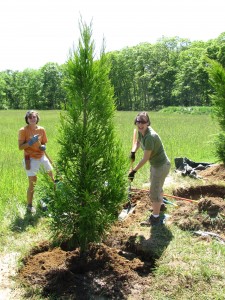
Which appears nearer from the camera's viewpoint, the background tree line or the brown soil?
the brown soil

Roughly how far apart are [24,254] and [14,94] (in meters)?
84.3

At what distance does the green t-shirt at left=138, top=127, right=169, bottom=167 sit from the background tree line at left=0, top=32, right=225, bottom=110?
48.2 meters

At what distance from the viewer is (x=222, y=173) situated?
8.56 metres

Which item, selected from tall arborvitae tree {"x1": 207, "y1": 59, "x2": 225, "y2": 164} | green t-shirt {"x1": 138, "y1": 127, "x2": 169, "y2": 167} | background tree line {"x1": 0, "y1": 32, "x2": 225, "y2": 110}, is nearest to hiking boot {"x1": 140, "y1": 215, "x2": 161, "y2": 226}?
green t-shirt {"x1": 138, "y1": 127, "x2": 169, "y2": 167}

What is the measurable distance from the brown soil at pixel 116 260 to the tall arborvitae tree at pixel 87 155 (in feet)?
1.15

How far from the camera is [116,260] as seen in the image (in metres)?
4.19

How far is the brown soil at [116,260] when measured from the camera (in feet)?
12.3

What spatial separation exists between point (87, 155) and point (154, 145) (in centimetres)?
146

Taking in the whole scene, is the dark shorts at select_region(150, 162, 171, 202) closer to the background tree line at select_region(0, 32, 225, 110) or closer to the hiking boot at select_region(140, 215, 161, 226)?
the hiking boot at select_region(140, 215, 161, 226)

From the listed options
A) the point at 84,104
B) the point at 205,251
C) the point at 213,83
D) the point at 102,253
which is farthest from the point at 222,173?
the point at 84,104

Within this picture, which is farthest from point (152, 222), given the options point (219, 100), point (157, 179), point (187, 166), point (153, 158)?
point (219, 100)

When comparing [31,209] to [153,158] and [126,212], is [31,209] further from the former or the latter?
[153,158]

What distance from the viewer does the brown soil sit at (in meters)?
3.74

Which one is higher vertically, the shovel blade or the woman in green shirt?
the woman in green shirt
